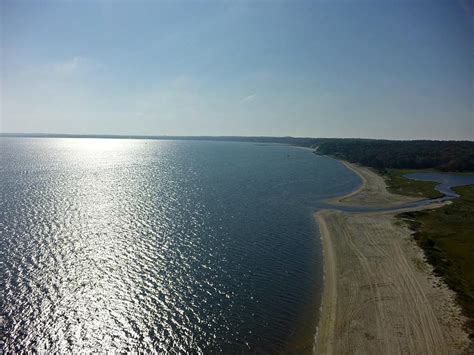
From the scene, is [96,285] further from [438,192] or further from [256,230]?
[438,192]

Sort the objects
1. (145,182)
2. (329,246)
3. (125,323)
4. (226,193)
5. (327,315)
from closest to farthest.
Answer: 1. (125,323)
2. (327,315)
3. (329,246)
4. (226,193)
5. (145,182)

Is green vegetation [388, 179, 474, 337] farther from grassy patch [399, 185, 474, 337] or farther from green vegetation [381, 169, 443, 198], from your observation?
green vegetation [381, 169, 443, 198]

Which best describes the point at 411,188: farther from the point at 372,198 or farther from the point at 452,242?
the point at 452,242

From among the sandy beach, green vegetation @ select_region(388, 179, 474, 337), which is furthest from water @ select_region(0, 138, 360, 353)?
green vegetation @ select_region(388, 179, 474, 337)

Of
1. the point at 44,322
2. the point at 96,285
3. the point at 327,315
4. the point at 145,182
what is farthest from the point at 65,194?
the point at 327,315

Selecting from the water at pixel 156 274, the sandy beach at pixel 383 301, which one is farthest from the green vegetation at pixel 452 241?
the water at pixel 156 274

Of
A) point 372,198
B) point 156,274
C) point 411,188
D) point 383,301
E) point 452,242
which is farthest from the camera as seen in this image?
point 411,188

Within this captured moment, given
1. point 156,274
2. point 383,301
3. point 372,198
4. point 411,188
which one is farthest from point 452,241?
point 411,188

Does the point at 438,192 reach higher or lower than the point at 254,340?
higher
